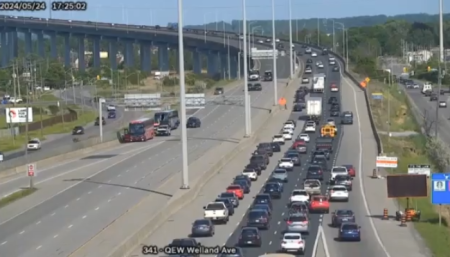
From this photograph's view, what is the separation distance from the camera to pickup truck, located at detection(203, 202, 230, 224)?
151 ft

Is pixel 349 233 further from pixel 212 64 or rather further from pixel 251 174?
pixel 212 64

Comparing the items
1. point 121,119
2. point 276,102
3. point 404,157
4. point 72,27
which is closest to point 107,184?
point 404,157

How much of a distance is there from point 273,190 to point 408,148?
34.1 metres

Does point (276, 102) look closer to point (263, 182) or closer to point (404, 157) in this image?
point (404, 157)

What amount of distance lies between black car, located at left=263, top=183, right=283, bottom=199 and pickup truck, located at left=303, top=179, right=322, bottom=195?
4.58 ft

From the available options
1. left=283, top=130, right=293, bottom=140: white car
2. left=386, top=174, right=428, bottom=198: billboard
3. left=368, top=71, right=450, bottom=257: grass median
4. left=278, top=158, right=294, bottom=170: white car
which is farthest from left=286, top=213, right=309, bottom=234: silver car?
left=283, top=130, right=293, bottom=140: white car

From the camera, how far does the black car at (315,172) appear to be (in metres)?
61.2

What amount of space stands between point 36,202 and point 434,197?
20.5 metres

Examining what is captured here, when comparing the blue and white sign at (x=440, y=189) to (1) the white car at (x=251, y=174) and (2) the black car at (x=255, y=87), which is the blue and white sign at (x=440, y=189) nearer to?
(1) the white car at (x=251, y=174)

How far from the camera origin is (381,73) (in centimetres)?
15650

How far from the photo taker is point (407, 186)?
48906 mm

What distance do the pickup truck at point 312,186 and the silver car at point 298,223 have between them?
37.0ft

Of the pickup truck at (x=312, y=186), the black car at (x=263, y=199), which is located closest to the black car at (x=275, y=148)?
the pickup truck at (x=312, y=186)

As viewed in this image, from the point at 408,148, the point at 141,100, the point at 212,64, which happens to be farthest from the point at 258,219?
the point at 212,64
